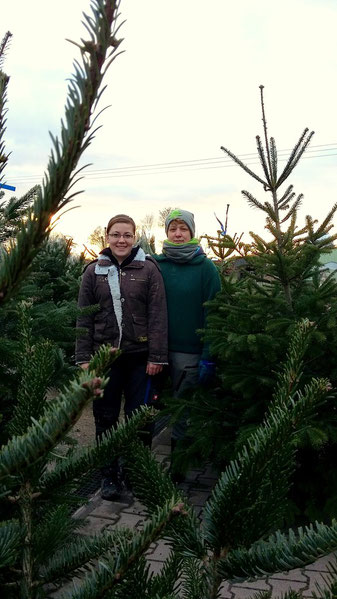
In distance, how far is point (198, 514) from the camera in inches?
173

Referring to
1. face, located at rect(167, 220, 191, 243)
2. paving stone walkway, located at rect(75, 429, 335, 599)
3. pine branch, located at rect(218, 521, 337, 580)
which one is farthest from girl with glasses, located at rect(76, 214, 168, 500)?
pine branch, located at rect(218, 521, 337, 580)

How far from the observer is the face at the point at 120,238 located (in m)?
4.75

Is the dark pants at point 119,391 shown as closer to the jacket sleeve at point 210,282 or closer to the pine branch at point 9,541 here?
the jacket sleeve at point 210,282

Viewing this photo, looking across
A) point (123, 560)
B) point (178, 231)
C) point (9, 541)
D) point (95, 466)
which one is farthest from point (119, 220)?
point (123, 560)

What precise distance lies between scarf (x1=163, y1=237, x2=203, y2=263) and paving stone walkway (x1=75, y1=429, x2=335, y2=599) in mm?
1621

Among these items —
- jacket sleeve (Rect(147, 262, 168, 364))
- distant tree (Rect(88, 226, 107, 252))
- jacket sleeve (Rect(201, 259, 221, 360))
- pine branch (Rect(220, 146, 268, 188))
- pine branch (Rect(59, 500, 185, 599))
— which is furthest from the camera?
distant tree (Rect(88, 226, 107, 252))

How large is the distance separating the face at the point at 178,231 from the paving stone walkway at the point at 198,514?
5.83 ft

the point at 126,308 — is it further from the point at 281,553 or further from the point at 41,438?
the point at 41,438

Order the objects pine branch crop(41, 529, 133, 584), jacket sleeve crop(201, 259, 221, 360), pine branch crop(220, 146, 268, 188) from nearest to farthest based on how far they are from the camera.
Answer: pine branch crop(41, 529, 133, 584) → pine branch crop(220, 146, 268, 188) → jacket sleeve crop(201, 259, 221, 360)

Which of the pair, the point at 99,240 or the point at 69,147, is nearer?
the point at 69,147

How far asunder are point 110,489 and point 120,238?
2081 millimetres

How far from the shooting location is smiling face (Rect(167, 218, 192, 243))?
193 inches

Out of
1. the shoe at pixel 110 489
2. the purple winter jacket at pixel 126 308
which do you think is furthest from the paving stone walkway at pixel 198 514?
the purple winter jacket at pixel 126 308

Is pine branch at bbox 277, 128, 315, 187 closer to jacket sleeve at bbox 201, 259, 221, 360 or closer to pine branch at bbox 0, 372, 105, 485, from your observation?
jacket sleeve at bbox 201, 259, 221, 360
